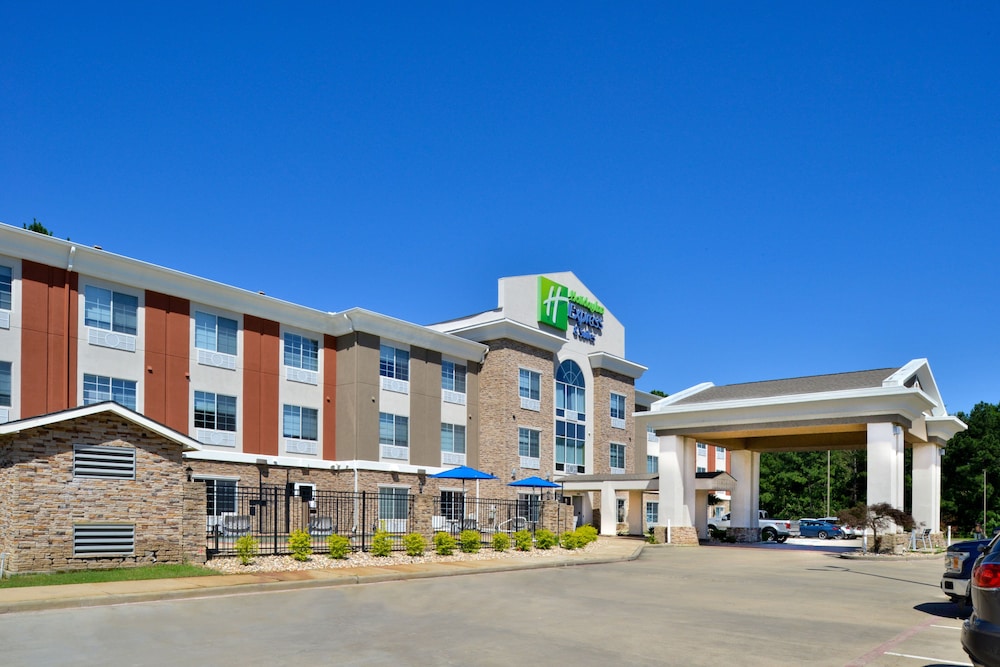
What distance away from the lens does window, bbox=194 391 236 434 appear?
112ft

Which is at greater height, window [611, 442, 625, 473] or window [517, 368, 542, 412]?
window [517, 368, 542, 412]

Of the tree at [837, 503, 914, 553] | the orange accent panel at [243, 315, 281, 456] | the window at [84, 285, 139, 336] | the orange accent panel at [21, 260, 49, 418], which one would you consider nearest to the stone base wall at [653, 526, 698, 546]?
the tree at [837, 503, 914, 553]

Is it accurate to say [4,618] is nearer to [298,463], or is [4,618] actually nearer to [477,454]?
[298,463]

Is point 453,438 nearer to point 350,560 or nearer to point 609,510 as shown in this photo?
point 609,510

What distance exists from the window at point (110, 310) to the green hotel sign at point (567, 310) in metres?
23.0

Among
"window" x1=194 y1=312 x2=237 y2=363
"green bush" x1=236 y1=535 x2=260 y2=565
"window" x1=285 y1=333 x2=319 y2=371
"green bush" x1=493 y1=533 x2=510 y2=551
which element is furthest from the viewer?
"window" x1=285 y1=333 x2=319 y2=371

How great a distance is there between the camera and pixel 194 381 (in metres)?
34.0

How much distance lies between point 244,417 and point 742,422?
71.0ft

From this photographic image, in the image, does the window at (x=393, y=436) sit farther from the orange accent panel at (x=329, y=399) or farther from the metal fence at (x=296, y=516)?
the orange accent panel at (x=329, y=399)

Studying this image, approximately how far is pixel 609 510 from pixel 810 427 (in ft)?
44.0

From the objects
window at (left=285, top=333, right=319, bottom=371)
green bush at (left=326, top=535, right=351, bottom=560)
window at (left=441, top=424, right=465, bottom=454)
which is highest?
window at (left=285, top=333, right=319, bottom=371)

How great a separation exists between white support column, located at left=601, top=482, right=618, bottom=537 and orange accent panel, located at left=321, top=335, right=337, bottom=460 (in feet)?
52.3

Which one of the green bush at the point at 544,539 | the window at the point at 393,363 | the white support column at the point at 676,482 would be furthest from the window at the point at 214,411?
the white support column at the point at 676,482

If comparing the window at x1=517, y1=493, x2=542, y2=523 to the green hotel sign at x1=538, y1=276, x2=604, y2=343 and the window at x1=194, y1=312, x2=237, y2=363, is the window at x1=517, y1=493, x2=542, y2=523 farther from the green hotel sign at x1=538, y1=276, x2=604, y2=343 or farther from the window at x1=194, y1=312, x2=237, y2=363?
the window at x1=194, y1=312, x2=237, y2=363
